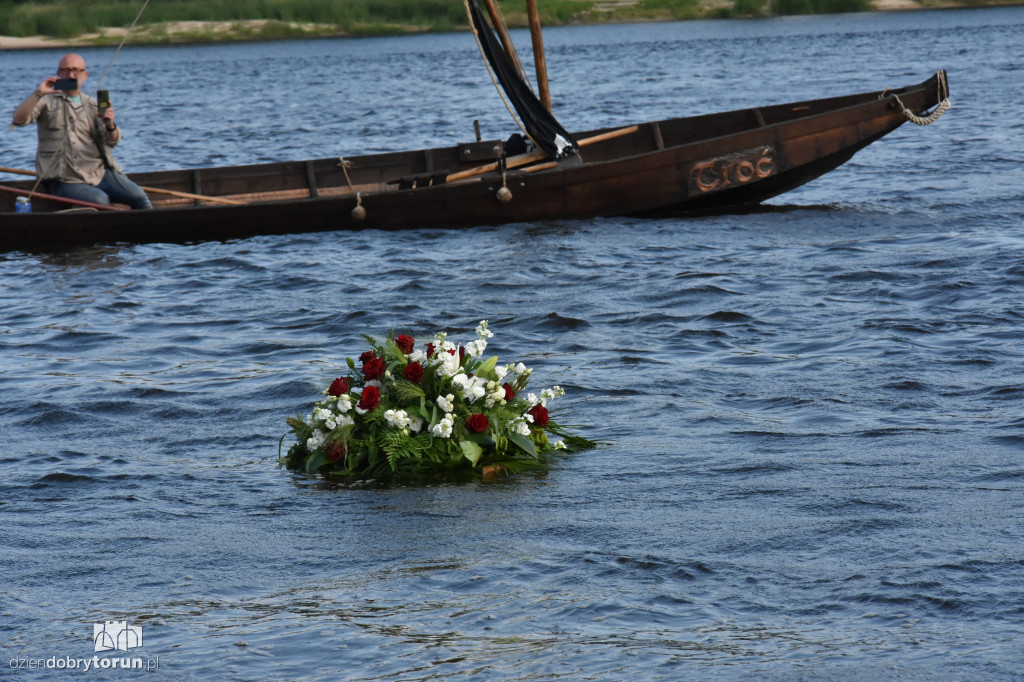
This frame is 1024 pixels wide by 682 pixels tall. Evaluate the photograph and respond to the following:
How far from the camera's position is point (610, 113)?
34969mm

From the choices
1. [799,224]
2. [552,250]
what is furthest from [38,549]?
[799,224]

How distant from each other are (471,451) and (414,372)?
0.61m

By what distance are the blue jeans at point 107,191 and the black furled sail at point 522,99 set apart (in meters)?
5.31

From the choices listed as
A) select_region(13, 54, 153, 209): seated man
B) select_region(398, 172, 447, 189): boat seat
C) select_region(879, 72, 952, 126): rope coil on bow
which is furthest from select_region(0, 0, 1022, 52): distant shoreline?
select_region(398, 172, 447, 189): boat seat

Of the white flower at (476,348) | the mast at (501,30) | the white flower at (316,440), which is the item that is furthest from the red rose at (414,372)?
the mast at (501,30)

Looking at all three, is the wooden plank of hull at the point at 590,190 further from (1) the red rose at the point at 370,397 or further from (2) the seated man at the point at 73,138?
(1) the red rose at the point at 370,397

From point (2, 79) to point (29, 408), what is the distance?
204 feet

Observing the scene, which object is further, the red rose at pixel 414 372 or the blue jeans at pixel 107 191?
the blue jeans at pixel 107 191

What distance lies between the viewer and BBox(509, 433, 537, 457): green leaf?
7.66 metres

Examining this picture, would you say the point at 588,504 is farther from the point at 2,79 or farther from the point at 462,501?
the point at 2,79

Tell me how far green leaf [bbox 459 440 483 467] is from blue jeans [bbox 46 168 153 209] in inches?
423

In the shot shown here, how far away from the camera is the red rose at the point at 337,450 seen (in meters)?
7.55

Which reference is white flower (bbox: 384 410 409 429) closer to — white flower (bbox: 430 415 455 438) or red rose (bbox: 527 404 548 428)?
white flower (bbox: 430 415 455 438)

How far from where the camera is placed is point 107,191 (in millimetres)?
16891
